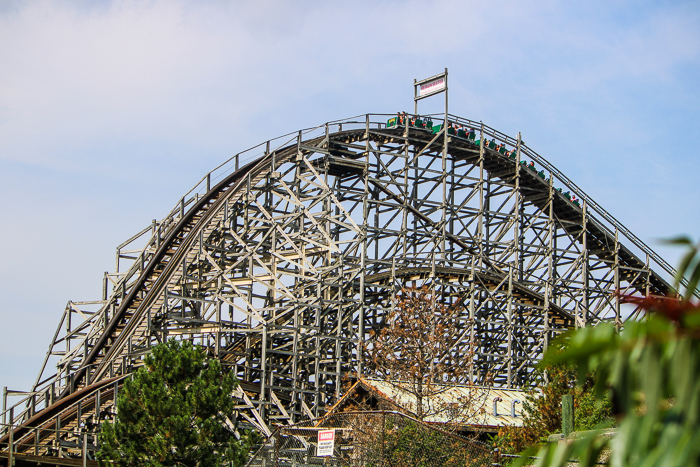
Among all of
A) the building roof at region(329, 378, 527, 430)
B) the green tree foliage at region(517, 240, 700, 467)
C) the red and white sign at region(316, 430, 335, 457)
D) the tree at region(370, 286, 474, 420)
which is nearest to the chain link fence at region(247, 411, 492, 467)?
the red and white sign at region(316, 430, 335, 457)

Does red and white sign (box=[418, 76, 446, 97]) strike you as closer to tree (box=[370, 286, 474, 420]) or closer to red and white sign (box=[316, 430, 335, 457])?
tree (box=[370, 286, 474, 420])

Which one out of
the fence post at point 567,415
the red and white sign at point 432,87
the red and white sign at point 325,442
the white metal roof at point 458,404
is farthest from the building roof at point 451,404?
the red and white sign at point 432,87

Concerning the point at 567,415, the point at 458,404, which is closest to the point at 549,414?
the point at 458,404

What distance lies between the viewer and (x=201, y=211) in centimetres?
3095

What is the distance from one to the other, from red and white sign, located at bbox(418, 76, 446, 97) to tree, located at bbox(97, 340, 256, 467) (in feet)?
63.4

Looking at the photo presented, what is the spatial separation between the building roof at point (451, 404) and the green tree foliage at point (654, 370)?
16.1m

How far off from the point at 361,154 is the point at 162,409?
16739 mm

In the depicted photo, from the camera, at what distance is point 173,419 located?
15773 mm

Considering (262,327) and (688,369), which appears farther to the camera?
(262,327)

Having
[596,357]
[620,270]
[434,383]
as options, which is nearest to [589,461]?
[596,357]

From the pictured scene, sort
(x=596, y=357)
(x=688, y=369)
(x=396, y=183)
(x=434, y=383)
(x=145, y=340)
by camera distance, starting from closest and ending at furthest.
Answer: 1. (x=688, y=369)
2. (x=596, y=357)
3. (x=434, y=383)
4. (x=145, y=340)
5. (x=396, y=183)

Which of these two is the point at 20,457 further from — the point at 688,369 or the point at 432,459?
the point at 688,369

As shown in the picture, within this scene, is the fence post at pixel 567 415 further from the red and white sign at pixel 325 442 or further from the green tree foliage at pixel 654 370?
the green tree foliage at pixel 654 370

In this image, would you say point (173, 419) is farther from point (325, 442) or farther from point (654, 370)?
point (654, 370)
